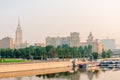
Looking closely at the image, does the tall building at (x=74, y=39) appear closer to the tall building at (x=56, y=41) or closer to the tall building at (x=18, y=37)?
the tall building at (x=56, y=41)

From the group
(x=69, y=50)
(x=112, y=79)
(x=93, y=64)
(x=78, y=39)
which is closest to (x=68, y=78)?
(x=112, y=79)

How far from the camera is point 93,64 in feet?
200

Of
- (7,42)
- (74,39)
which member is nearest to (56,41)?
(74,39)

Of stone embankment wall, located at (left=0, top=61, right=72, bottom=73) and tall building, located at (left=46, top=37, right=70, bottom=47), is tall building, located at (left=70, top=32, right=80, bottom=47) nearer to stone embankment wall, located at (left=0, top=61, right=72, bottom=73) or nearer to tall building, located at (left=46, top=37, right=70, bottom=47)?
tall building, located at (left=46, top=37, right=70, bottom=47)

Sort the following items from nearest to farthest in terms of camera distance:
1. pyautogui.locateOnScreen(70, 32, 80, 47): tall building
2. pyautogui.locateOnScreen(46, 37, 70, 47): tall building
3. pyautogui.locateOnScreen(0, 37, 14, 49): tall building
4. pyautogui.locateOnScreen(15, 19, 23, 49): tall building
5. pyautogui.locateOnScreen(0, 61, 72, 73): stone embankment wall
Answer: pyautogui.locateOnScreen(0, 61, 72, 73): stone embankment wall
pyautogui.locateOnScreen(0, 37, 14, 49): tall building
pyautogui.locateOnScreen(70, 32, 80, 47): tall building
pyautogui.locateOnScreen(46, 37, 70, 47): tall building
pyautogui.locateOnScreen(15, 19, 23, 49): tall building

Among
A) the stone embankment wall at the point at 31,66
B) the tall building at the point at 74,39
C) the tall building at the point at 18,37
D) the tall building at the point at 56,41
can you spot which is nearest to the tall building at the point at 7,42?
the tall building at the point at 18,37

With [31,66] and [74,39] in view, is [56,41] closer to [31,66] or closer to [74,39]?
[74,39]

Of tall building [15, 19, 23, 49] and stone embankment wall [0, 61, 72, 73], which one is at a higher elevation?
tall building [15, 19, 23, 49]

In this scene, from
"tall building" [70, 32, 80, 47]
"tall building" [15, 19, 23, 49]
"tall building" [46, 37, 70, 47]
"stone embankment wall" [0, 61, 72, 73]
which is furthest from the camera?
"tall building" [15, 19, 23, 49]

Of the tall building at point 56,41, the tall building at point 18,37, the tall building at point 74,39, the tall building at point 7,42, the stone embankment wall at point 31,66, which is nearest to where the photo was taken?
the stone embankment wall at point 31,66

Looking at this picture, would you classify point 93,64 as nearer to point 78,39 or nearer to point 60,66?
point 60,66

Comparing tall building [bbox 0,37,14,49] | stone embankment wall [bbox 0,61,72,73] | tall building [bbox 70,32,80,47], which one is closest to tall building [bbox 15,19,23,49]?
tall building [bbox 0,37,14,49]

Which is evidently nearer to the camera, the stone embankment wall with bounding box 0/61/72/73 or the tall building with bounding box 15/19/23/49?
the stone embankment wall with bounding box 0/61/72/73

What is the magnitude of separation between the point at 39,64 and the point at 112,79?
15037mm
